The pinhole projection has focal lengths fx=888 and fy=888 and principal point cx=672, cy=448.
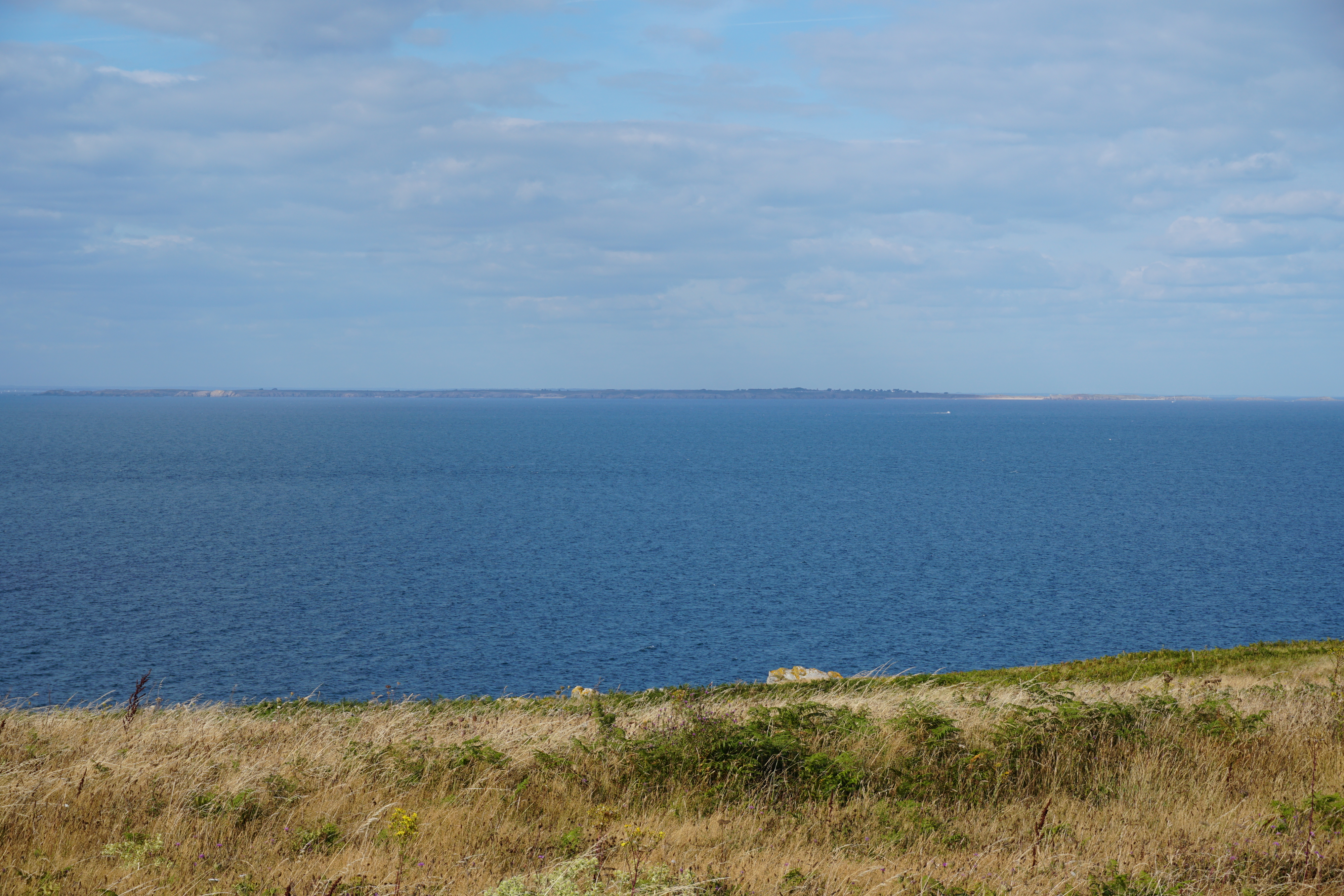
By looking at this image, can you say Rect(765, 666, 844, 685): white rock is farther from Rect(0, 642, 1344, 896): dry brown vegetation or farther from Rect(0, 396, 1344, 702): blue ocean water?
Rect(0, 642, 1344, 896): dry brown vegetation

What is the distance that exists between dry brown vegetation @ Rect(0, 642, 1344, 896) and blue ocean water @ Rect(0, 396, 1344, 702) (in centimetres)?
1591

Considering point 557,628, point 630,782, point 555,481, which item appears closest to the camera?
point 630,782

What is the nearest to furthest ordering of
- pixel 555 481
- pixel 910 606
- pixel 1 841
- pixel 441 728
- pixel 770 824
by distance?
pixel 1 841
pixel 770 824
pixel 441 728
pixel 910 606
pixel 555 481

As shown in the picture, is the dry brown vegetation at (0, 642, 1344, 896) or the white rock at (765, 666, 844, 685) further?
the white rock at (765, 666, 844, 685)

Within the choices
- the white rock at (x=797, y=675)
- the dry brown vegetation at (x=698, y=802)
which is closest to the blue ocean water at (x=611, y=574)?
the white rock at (x=797, y=675)

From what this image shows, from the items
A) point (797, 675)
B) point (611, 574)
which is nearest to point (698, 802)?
point (797, 675)

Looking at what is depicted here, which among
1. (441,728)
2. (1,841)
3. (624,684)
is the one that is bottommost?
(624,684)

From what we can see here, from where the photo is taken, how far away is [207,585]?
2114 inches

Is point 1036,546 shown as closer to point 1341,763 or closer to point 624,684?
point 624,684

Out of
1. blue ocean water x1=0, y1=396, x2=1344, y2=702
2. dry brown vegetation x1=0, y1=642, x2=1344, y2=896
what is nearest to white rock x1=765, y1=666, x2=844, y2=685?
blue ocean water x1=0, y1=396, x2=1344, y2=702

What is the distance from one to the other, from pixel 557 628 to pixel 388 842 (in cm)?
4051

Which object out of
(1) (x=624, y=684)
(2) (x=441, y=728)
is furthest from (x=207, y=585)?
(2) (x=441, y=728)

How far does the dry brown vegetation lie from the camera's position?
6180mm

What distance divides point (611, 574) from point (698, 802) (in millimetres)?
52237
